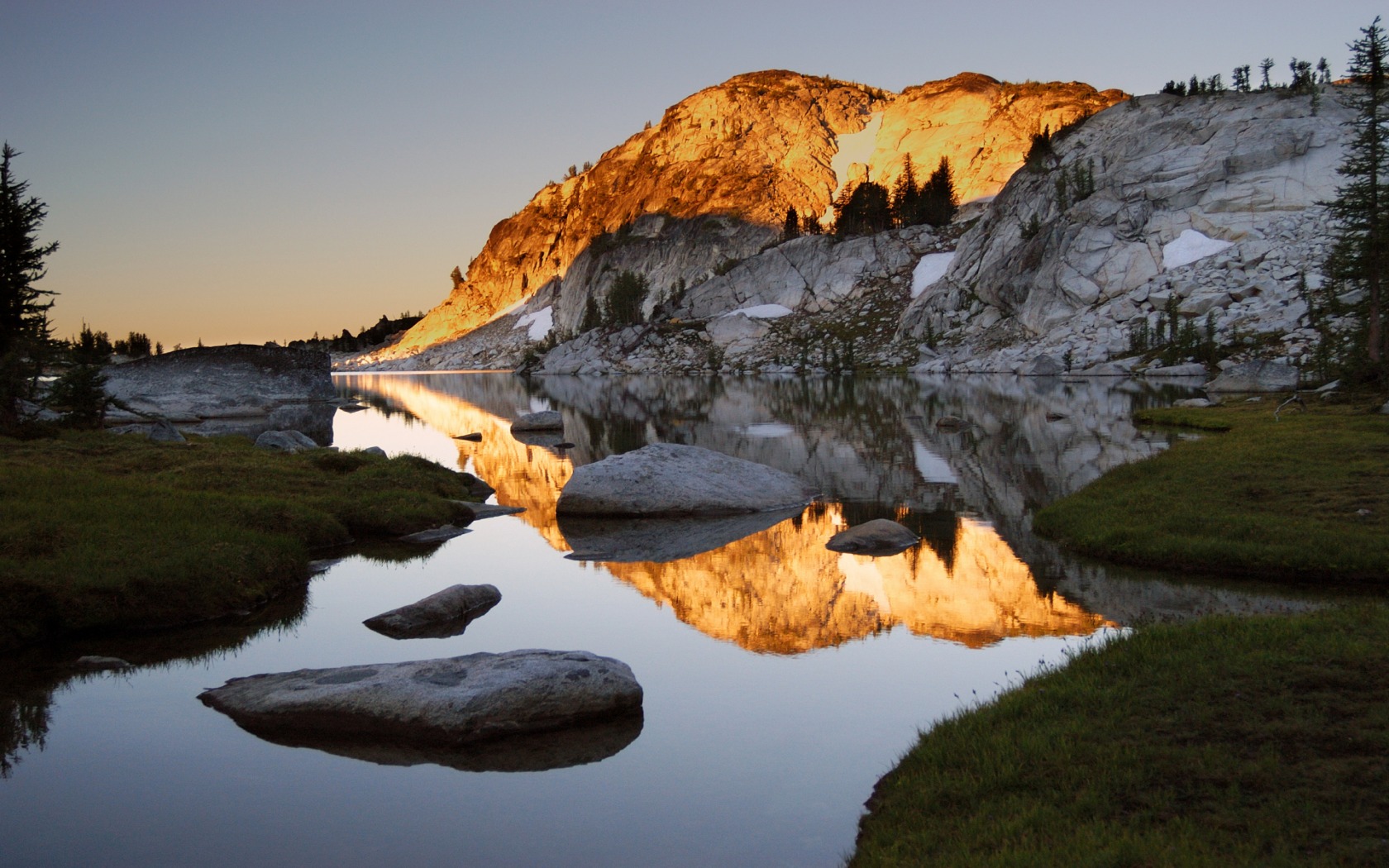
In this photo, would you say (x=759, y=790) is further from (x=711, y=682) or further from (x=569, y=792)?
(x=711, y=682)

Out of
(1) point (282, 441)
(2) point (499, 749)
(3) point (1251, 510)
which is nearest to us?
(2) point (499, 749)

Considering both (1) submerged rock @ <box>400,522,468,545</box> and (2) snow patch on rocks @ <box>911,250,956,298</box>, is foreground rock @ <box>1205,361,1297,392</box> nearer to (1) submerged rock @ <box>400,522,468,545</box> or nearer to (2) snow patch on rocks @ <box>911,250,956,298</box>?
(1) submerged rock @ <box>400,522,468,545</box>

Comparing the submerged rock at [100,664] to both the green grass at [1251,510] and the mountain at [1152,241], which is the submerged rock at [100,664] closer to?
the green grass at [1251,510]

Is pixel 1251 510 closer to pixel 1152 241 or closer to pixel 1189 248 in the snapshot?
pixel 1189 248

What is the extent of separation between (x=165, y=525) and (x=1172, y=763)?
18335 mm

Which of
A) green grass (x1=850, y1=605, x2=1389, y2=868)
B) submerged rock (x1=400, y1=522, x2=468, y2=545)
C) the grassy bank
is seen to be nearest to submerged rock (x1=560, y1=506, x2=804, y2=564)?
submerged rock (x1=400, y1=522, x2=468, y2=545)

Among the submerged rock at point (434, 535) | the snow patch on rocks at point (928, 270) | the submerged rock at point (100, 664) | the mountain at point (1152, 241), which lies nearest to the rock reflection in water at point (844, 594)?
the submerged rock at point (434, 535)

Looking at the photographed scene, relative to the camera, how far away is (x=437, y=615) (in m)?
17.4

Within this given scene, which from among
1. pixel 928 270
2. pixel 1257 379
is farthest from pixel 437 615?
pixel 928 270

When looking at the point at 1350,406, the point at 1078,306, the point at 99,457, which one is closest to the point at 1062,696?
the point at 99,457

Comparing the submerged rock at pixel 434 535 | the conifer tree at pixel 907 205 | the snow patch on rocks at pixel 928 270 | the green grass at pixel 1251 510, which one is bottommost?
the submerged rock at pixel 434 535

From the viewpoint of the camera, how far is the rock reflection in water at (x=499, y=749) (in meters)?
11.3

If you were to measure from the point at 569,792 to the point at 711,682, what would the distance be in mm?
3927

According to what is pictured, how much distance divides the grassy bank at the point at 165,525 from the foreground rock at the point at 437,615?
10.7 ft
